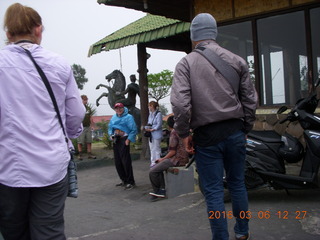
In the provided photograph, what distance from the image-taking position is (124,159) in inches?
296

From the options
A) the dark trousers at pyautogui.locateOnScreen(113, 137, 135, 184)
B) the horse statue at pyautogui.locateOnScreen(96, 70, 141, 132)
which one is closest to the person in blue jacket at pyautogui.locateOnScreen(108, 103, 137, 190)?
the dark trousers at pyautogui.locateOnScreen(113, 137, 135, 184)

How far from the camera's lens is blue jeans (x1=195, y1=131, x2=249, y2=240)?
9.23ft

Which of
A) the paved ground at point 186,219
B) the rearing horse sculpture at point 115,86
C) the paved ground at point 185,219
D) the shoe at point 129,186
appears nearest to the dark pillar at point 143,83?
the rearing horse sculpture at point 115,86

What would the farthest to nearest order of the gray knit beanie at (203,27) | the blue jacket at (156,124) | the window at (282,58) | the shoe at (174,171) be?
1. the blue jacket at (156,124)
2. the shoe at (174,171)
3. the window at (282,58)
4. the gray knit beanie at (203,27)

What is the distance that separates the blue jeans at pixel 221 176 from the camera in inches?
111

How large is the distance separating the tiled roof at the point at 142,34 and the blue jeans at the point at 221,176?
21.0ft

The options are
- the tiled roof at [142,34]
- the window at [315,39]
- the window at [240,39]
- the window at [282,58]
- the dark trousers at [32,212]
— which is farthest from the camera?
the tiled roof at [142,34]

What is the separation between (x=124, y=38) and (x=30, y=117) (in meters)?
8.80

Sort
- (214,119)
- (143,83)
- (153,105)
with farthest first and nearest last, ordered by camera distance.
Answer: (143,83), (153,105), (214,119)

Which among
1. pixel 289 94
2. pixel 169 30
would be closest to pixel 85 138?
pixel 169 30

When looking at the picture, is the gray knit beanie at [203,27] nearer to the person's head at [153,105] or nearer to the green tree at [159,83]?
the person's head at [153,105]

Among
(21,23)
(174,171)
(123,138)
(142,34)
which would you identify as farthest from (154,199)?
(142,34)

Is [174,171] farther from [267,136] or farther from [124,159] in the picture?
[267,136]

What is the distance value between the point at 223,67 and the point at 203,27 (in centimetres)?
40
